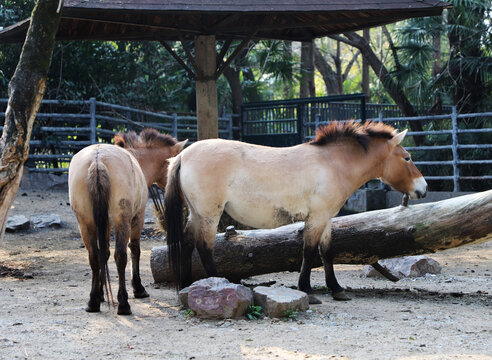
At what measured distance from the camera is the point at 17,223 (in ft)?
34.5

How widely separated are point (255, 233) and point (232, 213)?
74cm

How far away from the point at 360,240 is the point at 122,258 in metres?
2.64

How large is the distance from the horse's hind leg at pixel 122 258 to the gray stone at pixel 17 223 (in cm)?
565

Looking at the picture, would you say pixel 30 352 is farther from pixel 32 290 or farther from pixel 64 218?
pixel 64 218

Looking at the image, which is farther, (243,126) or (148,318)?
(243,126)

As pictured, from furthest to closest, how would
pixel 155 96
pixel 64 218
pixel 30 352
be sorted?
1. pixel 155 96
2. pixel 64 218
3. pixel 30 352

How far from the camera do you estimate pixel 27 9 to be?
1617 cm

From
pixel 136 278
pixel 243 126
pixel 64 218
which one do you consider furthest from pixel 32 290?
pixel 243 126

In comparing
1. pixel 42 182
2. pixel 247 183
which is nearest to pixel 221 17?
pixel 247 183

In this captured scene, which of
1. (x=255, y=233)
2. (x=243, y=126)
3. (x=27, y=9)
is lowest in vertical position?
(x=255, y=233)

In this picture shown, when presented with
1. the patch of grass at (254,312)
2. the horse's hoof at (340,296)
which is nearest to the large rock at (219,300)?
the patch of grass at (254,312)

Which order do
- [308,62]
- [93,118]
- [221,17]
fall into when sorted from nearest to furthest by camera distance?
[221,17] < [93,118] < [308,62]

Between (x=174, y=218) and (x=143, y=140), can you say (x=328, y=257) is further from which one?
(x=143, y=140)

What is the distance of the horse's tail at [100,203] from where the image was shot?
5.32m
